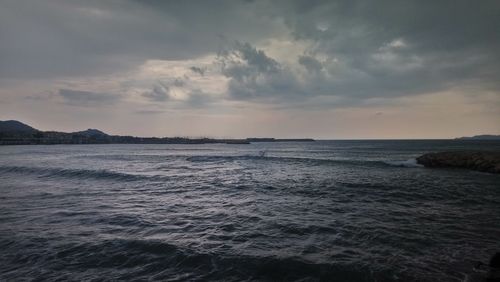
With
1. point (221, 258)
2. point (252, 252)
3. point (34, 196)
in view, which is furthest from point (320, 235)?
point (34, 196)

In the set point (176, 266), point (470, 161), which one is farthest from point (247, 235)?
point (470, 161)

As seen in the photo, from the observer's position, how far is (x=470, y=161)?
4250cm

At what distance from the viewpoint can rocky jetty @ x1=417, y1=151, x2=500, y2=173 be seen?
1482 inches

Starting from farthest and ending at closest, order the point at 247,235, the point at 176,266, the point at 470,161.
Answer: the point at 470,161
the point at 247,235
the point at 176,266

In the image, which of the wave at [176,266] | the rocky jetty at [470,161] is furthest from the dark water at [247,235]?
the rocky jetty at [470,161]

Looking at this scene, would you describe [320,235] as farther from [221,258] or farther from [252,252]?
[221,258]

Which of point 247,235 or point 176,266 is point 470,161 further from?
point 176,266

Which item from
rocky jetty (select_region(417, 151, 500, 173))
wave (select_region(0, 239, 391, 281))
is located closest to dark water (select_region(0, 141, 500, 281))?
wave (select_region(0, 239, 391, 281))

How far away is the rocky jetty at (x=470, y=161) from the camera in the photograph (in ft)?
123

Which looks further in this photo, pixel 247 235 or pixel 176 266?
pixel 247 235

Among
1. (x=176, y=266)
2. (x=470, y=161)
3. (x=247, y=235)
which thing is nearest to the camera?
(x=176, y=266)

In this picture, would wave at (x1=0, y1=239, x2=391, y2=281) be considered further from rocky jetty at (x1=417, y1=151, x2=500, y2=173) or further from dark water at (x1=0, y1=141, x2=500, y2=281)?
rocky jetty at (x1=417, y1=151, x2=500, y2=173)

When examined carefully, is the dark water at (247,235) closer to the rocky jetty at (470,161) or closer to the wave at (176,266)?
the wave at (176,266)

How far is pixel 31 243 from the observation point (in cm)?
1077
